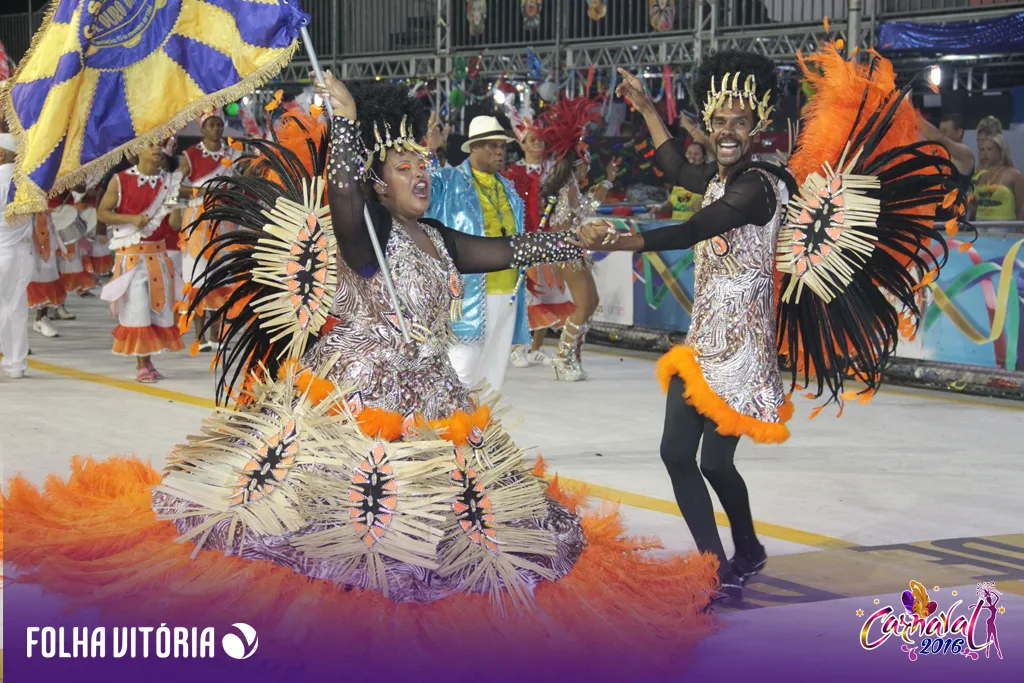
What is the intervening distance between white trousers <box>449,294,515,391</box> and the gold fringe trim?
2817mm

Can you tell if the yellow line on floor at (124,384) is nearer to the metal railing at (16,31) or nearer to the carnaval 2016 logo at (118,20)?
the carnaval 2016 logo at (118,20)

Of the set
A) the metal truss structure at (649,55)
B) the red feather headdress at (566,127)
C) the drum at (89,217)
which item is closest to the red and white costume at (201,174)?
the drum at (89,217)

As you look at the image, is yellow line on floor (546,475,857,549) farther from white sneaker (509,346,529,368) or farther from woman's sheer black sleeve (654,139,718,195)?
white sneaker (509,346,529,368)

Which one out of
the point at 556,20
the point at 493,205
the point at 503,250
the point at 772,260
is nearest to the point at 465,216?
the point at 493,205

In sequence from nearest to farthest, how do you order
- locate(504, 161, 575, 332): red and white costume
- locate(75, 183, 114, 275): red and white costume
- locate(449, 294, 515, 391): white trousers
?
locate(449, 294, 515, 391): white trousers, locate(504, 161, 575, 332): red and white costume, locate(75, 183, 114, 275): red and white costume

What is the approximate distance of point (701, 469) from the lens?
15.8 ft

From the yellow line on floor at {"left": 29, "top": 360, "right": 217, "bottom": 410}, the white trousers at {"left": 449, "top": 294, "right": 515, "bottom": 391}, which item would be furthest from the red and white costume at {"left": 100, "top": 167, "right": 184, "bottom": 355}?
the white trousers at {"left": 449, "top": 294, "right": 515, "bottom": 391}

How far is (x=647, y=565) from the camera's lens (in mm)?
4410

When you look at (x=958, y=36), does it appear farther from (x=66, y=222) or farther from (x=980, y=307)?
(x=66, y=222)

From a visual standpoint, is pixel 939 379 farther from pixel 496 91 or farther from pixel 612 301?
pixel 496 91

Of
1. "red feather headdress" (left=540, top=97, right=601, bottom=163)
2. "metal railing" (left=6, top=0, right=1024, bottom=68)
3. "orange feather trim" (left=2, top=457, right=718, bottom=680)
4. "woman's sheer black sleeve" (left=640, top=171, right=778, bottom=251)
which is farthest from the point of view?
"metal railing" (left=6, top=0, right=1024, bottom=68)

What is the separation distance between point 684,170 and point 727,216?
0.77 metres

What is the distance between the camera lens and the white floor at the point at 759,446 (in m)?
5.82

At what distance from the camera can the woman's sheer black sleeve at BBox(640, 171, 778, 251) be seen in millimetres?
4441
